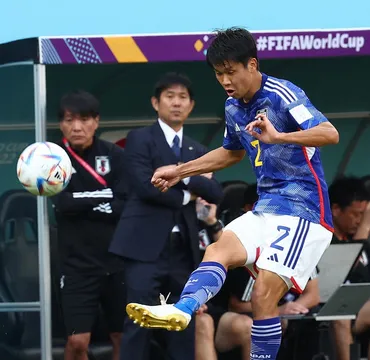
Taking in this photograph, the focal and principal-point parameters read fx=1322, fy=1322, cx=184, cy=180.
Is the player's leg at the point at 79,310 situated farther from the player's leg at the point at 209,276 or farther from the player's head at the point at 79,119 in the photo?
the player's leg at the point at 209,276

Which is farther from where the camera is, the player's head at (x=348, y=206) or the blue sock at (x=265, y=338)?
the player's head at (x=348, y=206)

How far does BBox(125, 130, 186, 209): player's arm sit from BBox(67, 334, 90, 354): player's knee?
3.69ft

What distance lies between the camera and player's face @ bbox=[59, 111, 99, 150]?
30.8ft

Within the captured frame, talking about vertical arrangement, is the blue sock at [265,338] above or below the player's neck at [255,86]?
below

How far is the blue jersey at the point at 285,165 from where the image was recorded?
730cm

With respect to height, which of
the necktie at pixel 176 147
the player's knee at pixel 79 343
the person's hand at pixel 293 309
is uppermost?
the necktie at pixel 176 147

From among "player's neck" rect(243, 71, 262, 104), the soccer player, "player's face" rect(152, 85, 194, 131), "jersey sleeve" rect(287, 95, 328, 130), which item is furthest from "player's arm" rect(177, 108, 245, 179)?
"player's face" rect(152, 85, 194, 131)

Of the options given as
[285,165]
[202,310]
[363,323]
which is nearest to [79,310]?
[202,310]

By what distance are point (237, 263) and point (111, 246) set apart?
1900mm

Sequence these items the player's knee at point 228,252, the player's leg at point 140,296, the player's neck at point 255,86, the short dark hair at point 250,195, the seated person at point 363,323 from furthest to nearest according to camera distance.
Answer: the short dark hair at point 250,195 < the seated person at point 363,323 < the player's leg at point 140,296 < the player's neck at point 255,86 < the player's knee at point 228,252

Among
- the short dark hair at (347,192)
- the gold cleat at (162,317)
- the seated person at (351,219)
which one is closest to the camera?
the gold cleat at (162,317)

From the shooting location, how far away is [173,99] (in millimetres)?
9227

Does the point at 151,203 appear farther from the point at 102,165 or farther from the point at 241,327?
the point at 241,327

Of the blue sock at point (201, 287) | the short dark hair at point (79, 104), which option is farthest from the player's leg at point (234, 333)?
the blue sock at point (201, 287)
